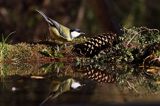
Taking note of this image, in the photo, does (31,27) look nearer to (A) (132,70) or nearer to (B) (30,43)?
(B) (30,43)

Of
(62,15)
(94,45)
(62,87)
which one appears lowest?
(62,87)

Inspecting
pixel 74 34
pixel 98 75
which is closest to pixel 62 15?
pixel 74 34

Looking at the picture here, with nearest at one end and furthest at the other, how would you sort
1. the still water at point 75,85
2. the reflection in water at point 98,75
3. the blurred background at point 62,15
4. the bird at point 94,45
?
the still water at point 75,85 < the reflection in water at point 98,75 < the bird at point 94,45 < the blurred background at point 62,15

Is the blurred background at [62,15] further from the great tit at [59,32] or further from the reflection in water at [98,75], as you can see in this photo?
the reflection in water at [98,75]

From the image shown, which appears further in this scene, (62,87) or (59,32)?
(59,32)

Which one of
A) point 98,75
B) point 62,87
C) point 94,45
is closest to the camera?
point 62,87

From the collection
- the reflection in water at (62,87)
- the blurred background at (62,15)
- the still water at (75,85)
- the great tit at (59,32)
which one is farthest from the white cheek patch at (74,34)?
the blurred background at (62,15)

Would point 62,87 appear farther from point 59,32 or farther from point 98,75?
point 59,32

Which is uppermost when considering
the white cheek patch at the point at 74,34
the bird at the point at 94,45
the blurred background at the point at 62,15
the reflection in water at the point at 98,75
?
the blurred background at the point at 62,15

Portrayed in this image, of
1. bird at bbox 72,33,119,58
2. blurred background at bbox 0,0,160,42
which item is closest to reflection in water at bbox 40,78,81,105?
bird at bbox 72,33,119,58
